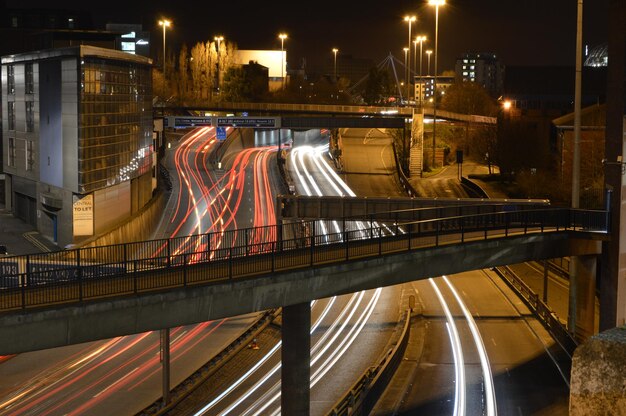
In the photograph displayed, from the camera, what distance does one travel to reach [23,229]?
44.3m

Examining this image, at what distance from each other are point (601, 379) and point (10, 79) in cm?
4768

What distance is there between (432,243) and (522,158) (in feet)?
116

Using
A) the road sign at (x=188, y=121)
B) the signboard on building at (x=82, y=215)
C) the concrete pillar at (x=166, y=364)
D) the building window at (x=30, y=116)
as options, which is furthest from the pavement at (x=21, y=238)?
the concrete pillar at (x=166, y=364)

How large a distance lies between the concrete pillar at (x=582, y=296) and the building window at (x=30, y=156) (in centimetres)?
2794

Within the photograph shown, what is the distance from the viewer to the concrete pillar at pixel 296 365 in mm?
19469

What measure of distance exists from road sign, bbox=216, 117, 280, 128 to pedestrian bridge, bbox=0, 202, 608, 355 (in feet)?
119

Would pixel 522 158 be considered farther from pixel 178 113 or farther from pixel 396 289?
pixel 178 113

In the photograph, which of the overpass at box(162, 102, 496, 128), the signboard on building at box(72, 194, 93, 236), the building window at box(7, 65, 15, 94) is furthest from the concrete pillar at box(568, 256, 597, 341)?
the overpass at box(162, 102, 496, 128)

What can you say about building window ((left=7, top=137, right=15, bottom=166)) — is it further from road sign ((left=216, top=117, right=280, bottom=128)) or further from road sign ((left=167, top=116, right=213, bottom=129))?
road sign ((left=216, top=117, right=280, bottom=128))

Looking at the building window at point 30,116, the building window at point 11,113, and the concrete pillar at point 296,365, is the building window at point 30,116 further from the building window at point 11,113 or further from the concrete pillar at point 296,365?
the concrete pillar at point 296,365

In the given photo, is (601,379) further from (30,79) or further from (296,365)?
(30,79)

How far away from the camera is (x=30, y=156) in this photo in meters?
44.8

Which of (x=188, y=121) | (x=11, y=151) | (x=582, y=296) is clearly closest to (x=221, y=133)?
(x=188, y=121)

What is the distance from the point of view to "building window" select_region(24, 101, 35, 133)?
145ft
